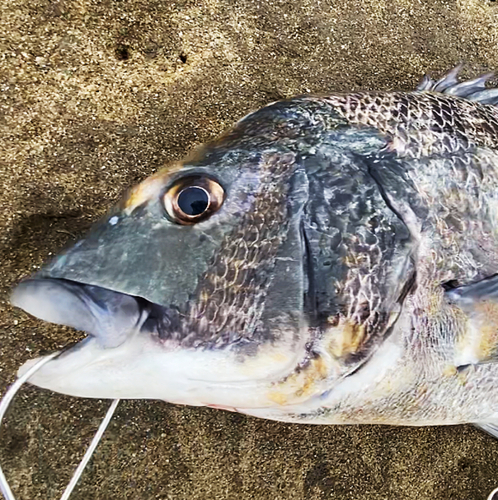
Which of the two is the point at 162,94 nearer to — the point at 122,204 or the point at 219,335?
the point at 122,204

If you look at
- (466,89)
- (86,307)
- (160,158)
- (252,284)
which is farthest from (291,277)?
(466,89)

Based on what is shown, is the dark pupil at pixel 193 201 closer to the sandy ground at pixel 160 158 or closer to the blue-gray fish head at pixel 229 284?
the blue-gray fish head at pixel 229 284

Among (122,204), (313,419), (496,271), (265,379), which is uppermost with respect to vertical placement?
(122,204)

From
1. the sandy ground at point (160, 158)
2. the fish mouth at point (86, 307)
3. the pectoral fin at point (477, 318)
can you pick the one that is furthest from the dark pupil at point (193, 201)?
the sandy ground at point (160, 158)

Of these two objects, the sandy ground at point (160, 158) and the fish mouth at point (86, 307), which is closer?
the fish mouth at point (86, 307)

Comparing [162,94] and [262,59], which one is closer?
[162,94]

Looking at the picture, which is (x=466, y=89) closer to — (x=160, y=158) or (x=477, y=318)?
(x=477, y=318)

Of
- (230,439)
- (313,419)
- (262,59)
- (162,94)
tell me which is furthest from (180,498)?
(262,59)
